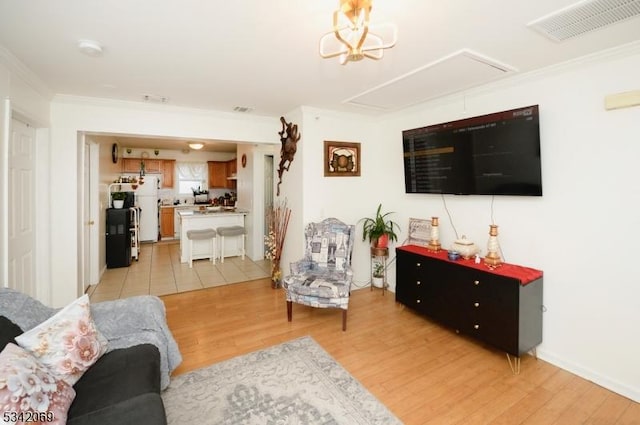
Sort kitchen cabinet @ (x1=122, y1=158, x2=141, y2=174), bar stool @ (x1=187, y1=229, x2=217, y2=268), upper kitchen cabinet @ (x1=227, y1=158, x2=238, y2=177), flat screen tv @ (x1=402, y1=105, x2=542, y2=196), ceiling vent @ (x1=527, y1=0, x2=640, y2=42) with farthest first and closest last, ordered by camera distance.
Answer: upper kitchen cabinet @ (x1=227, y1=158, x2=238, y2=177) → kitchen cabinet @ (x1=122, y1=158, x2=141, y2=174) → bar stool @ (x1=187, y1=229, x2=217, y2=268) → flat screen tv @ (x1=402, y1=105, x2=542, y2=196) → ceiling vent @ (x1=527, y1=0, x2=640, y2=42)

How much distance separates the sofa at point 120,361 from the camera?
1365 mm

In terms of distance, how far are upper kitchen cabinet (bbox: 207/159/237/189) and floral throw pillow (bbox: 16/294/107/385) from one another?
712 cm

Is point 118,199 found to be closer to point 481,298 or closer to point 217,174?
point 217,174

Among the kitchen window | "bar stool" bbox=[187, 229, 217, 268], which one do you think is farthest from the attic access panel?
the kitchen window

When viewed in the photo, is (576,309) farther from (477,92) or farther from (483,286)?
(477,92)

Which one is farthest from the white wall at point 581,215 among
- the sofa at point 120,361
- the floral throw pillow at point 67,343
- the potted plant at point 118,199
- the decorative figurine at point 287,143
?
the potted plant at point 118,199

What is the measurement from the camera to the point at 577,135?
2.41 m

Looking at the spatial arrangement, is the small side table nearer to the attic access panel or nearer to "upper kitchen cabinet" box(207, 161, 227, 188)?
the attic access panel

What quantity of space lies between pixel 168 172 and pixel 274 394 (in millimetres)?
7551

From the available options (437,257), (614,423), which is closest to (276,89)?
(437,257)

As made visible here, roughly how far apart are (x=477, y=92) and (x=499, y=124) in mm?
531

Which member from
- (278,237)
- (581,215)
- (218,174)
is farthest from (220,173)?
(581,215)

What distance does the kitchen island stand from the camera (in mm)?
5805

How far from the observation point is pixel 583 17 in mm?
1788
